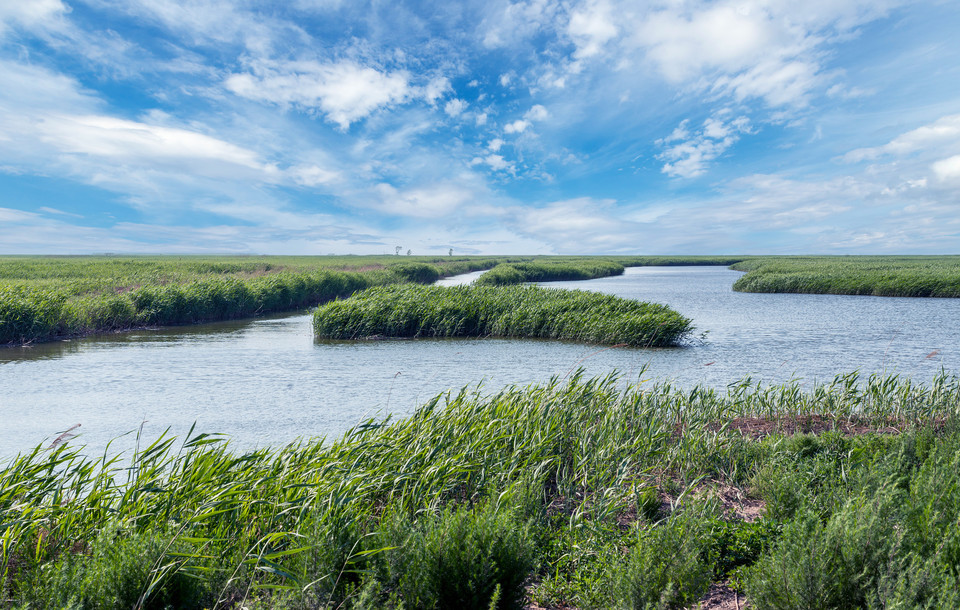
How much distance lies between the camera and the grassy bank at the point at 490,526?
3.50 meters

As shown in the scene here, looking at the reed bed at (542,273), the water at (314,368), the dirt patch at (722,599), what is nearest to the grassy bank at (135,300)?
the water at (314,368)

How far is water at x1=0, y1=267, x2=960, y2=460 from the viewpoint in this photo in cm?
1140

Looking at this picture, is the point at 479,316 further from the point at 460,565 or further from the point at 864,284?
the point at 864,284

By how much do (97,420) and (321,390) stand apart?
4.83 m

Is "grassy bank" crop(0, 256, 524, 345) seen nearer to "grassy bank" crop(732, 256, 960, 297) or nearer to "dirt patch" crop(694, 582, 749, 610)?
"dirt patch" crop(694, 582, 749, 610)

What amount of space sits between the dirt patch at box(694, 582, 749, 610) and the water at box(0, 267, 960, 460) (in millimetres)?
5575

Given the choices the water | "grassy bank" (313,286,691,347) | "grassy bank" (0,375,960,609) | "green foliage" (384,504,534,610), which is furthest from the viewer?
"grassy bank" (313,286,691,347)

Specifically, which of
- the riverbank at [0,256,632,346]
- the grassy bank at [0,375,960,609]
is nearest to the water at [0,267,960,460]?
the riverbank at [0,256,632,346]

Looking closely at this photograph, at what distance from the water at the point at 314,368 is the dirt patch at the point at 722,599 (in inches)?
219

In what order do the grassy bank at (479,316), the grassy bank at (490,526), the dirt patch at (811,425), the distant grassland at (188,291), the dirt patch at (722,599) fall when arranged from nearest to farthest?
the grassy bank at (490,526)
the dirt patch at (722,599)
the dirt patch at (811,425)
the distant grassland at (188,291)
the grassy bank at (479,316)

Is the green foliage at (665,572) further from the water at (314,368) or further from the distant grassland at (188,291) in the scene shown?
the distant grassland at (188,291)

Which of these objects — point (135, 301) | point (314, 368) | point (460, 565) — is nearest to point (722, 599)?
point (460, 565)

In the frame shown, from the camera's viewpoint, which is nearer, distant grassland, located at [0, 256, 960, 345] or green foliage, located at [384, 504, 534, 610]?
green foliage, located at [384, 504, 534, 610]

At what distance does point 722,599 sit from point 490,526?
1.99 meters
